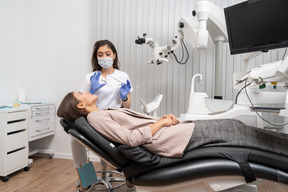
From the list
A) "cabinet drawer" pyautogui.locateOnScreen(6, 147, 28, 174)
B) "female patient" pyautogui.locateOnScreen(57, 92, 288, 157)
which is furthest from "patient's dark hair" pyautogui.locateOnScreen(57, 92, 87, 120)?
"cabinet drawer" pyautogui.locateOnScreen(6, 147, 28, 174)

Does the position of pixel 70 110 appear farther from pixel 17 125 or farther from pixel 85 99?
pixel 17 125

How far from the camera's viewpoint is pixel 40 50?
9.06 feet

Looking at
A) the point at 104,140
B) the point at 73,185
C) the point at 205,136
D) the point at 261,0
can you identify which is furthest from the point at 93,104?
the point at 261,0

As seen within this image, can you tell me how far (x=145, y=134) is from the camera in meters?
1.01

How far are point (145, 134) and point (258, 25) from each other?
986 millimetres

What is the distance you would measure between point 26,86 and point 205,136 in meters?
2.55

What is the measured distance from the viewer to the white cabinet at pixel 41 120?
2.40 metres

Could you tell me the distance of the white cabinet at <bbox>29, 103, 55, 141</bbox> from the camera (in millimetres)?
2404

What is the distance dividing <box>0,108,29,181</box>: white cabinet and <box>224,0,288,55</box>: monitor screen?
2.10 meters

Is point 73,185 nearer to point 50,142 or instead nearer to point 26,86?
point 50,142

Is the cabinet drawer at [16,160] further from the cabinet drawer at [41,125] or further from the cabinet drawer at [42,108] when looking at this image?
the cabinet drawer at [42,108]

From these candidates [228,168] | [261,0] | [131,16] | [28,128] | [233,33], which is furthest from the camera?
[131,16]

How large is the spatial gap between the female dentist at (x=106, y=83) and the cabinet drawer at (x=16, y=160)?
0.82m

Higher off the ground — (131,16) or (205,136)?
(131,16)
